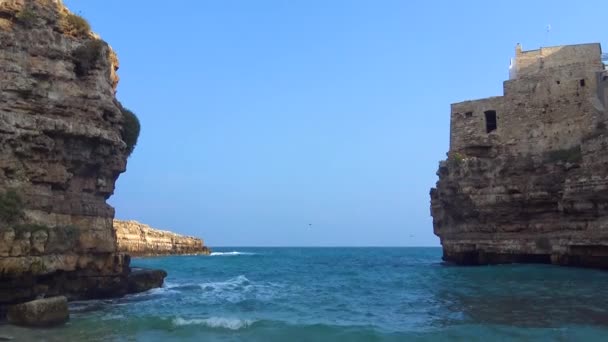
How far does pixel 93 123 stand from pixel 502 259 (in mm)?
24143

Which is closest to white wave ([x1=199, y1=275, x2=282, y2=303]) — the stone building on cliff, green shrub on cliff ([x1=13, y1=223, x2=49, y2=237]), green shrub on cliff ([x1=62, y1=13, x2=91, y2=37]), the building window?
green shrub on cliff ([x1=13, y1=223, x2=49, y2=237])

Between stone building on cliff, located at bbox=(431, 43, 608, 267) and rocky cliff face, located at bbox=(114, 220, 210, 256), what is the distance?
1320 inches

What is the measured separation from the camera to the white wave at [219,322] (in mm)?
13883

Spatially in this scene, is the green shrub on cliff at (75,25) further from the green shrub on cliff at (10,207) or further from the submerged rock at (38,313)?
the submerged rock at (38,313)

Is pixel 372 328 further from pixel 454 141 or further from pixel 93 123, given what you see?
pixel 454 141

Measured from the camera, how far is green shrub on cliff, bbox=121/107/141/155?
21.0m

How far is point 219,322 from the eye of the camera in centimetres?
1431

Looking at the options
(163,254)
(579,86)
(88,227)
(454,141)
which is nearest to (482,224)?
(454,141)

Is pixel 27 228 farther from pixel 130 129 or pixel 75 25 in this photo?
pixel 130 129

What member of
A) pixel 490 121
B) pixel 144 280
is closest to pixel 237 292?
pixel 144 280

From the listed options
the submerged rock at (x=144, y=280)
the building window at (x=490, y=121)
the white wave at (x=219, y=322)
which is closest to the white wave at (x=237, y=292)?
the submerged rock at (x=144, y=280)

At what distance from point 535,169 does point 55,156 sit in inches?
998

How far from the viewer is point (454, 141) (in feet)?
116

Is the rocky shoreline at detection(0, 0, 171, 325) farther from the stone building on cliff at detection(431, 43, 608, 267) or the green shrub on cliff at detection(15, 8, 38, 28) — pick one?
the stone building on cliff at detection(431, 43, 608, 267)
